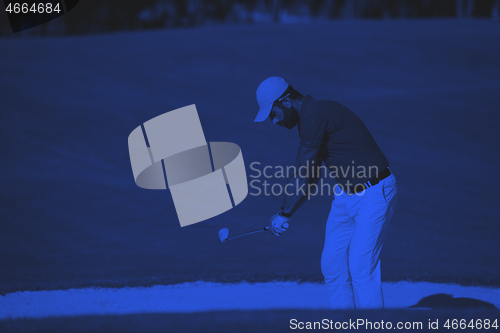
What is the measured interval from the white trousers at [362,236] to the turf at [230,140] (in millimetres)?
2043

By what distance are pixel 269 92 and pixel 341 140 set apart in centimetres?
65

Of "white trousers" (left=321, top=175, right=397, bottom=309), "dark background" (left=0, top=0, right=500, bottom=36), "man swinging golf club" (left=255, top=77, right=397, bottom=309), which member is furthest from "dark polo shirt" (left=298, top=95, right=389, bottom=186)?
"dark background" (left=0, top=0, right=500, bottom=36)

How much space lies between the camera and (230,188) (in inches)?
447

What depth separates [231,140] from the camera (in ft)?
46.8

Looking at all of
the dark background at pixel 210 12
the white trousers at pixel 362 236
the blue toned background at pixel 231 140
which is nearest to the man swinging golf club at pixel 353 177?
the white trousers at pixel 362 236

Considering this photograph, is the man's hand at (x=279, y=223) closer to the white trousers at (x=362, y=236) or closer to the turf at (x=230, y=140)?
the white trousers at (x=362, y=236)

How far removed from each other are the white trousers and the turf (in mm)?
2043

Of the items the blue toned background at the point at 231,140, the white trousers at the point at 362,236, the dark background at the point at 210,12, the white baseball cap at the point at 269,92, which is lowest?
the dark background at the point at 210,12

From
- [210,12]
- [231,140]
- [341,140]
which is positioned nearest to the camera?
[341,140]

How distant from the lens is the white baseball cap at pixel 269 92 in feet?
13.1

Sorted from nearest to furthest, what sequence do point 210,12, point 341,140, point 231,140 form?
point 341,140
point 231,140
point 210,12

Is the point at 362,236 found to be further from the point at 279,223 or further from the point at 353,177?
the point at 279,223

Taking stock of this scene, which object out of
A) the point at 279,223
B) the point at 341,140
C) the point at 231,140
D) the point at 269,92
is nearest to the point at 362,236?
the point at 279,223

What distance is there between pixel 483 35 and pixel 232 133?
61.3 feet
